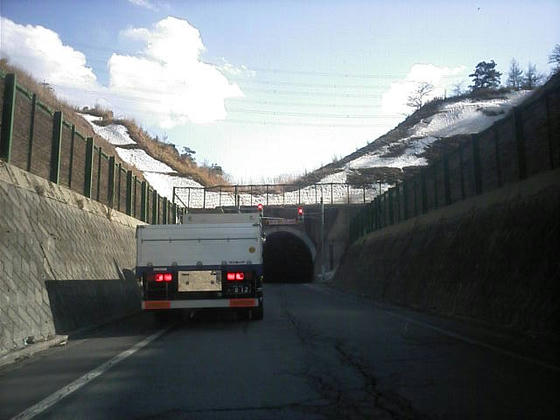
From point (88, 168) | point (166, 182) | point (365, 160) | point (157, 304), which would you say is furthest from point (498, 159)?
point (365, 160)

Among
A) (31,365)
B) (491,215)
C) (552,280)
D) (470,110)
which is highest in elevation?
(470,110)

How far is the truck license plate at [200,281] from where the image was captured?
13.4 m

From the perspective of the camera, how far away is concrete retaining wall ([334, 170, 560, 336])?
37.3 ft

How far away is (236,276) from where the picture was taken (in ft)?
44.7

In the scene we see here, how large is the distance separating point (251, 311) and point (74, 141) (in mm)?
8814

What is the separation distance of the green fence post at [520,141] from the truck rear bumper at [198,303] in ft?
27.0

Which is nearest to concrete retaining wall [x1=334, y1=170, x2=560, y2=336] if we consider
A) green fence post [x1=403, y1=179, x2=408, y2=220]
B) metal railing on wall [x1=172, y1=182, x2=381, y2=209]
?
green fence post [x1=403, y1=179, x2=408, y2=220]

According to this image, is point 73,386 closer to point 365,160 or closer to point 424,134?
point 365,160

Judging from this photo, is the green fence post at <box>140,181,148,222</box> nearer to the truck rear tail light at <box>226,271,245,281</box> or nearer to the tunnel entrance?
the truck rear tail light at <box>226,271,245,281</box>

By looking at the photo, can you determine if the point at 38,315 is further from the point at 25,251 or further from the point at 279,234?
the point at 279,234

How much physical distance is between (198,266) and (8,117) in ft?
18.9

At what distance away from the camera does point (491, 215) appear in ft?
52.0

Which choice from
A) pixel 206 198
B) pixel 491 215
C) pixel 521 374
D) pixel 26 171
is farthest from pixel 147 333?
pixel 206 198

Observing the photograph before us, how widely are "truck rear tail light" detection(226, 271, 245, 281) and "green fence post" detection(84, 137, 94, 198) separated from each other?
8415 millimetres
